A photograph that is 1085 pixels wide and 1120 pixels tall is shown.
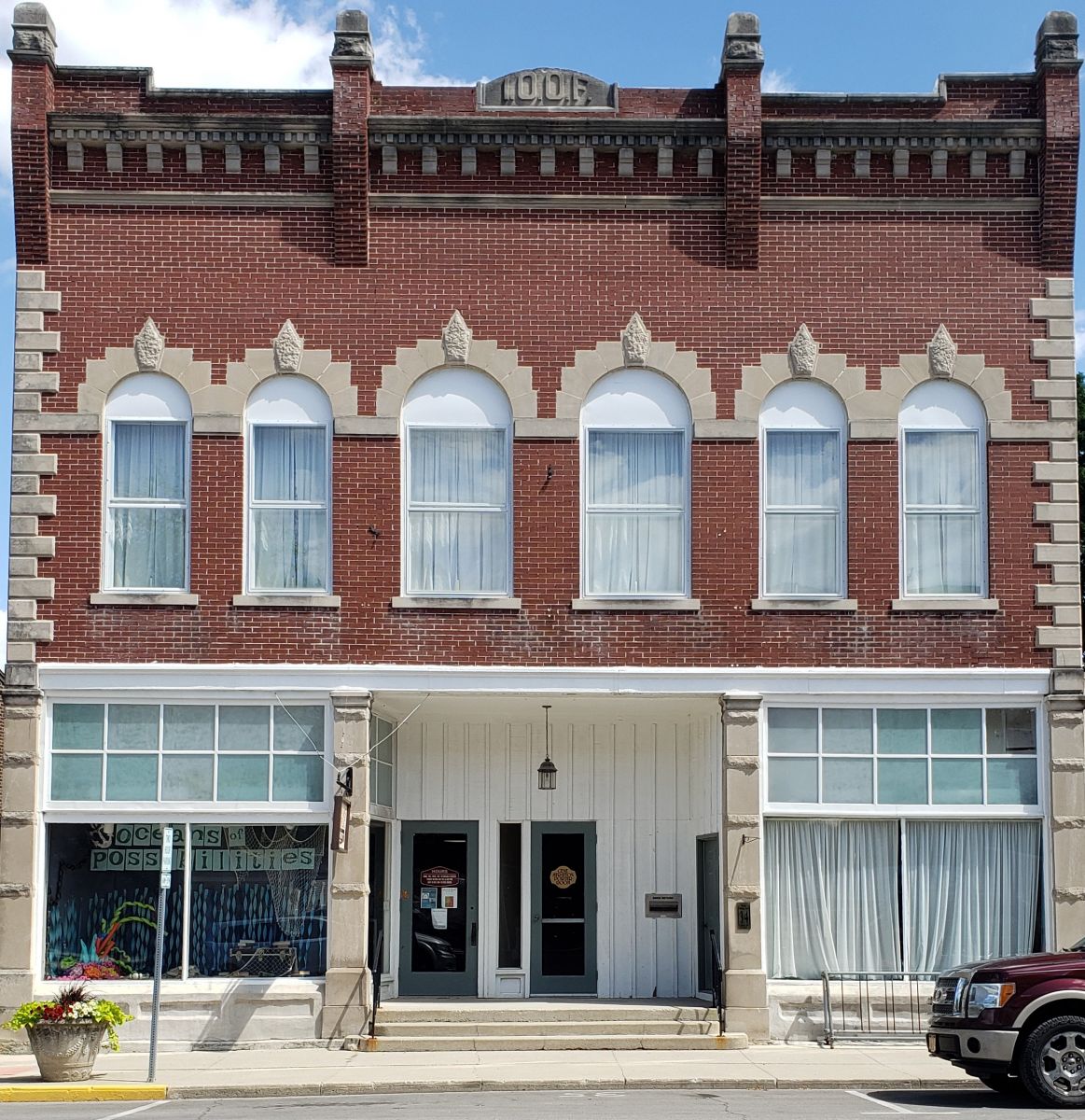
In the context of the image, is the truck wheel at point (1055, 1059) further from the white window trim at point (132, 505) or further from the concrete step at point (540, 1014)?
the white window trim at point (132, 505)

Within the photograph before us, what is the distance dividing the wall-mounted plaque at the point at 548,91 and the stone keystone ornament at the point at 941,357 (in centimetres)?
508

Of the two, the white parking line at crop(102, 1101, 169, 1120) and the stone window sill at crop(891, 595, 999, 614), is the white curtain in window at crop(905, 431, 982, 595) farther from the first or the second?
the white parking line at crop(102, 1101, 169, 1120)

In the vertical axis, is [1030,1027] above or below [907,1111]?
above

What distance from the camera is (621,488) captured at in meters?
21.6

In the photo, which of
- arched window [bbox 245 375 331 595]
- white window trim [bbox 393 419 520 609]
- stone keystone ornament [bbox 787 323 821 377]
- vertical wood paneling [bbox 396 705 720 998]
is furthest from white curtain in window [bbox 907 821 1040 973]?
arched window [bbox 245 375 331 595]

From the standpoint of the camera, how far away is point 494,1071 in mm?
18578

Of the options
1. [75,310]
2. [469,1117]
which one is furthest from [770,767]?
[75,310]

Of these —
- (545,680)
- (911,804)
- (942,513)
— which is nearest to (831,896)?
(911,804)

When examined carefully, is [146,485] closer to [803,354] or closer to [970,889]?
[803,354]

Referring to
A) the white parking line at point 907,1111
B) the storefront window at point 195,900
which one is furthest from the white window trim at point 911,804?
the storefront window at point 195,900

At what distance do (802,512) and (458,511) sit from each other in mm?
4285

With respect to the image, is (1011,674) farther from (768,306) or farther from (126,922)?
(126,922)

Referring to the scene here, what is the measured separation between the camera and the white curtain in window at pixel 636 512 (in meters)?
21.5

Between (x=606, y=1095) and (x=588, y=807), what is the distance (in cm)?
672
